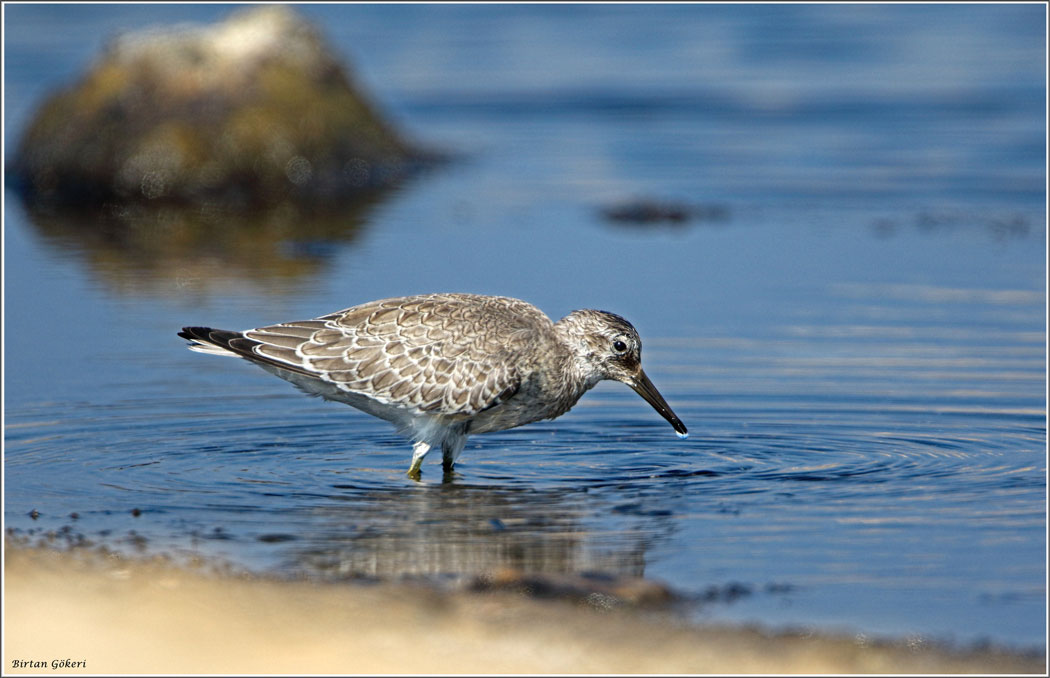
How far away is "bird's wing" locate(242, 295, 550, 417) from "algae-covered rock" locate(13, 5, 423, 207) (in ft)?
38.4

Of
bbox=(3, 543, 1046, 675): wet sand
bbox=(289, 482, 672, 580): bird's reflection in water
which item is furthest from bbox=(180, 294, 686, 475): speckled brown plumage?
bbox=(3, 543, 1046, 675): wet sand

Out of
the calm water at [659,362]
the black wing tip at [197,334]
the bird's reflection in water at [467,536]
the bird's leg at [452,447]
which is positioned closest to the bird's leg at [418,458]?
the calm water at [659,362]

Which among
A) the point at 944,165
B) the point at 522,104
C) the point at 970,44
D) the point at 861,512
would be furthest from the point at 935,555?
the point at 970,44

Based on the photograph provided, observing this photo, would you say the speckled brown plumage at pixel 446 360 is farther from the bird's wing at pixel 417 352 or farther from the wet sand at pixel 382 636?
the wet sand at pixel 382 636

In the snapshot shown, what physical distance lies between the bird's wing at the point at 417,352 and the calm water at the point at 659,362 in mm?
631

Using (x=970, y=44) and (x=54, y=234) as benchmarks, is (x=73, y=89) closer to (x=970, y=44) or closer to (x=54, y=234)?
(x=54, y=234)

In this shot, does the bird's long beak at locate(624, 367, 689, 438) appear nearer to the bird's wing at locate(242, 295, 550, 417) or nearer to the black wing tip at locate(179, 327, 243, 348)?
the bird's wing at locate(242, 295, 550, 417)

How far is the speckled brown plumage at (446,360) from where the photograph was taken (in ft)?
37.4

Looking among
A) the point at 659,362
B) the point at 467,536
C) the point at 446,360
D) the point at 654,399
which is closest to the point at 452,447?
the point at 446,360

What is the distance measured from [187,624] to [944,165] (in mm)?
19477

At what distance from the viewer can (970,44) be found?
1471 inches

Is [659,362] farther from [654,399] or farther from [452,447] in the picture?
[452,447]

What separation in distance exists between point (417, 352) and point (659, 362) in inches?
143

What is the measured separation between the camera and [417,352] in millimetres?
11555
